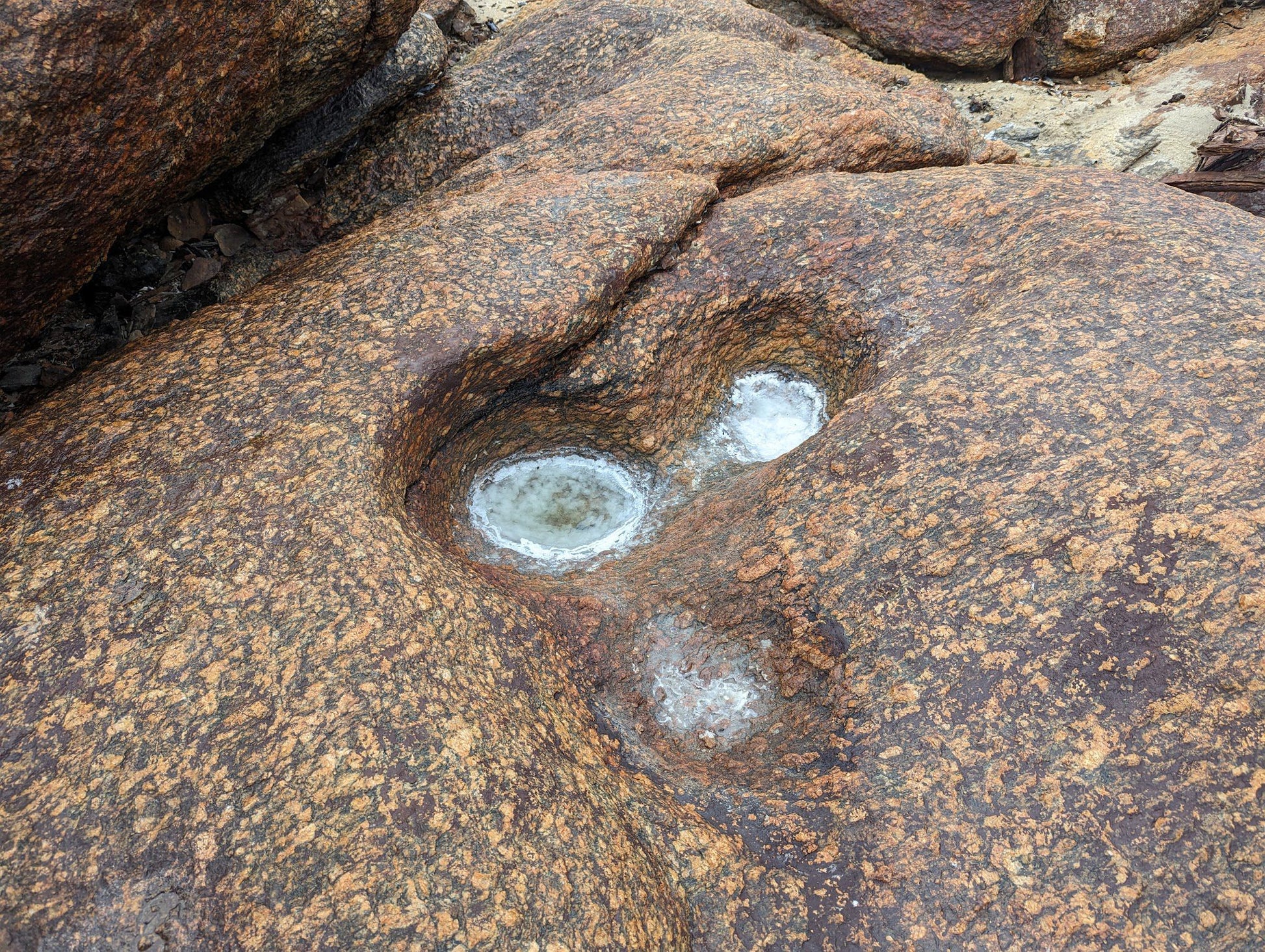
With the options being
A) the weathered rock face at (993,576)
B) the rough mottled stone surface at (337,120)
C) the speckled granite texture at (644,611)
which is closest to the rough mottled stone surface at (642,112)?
Answer: the rough mottled stone surface at (337,120)

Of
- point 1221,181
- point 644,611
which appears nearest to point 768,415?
point 644,611

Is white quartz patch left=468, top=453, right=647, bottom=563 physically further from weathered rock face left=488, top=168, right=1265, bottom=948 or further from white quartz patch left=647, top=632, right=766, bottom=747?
white quartz patch left=647, top=632, right=766, bottom=747

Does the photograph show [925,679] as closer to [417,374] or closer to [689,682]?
[689,682]

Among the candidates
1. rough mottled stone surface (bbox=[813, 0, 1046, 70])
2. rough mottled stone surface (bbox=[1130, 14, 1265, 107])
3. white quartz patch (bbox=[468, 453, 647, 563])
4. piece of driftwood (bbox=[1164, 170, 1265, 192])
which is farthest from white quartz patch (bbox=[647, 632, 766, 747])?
rough mottled stone surface (bbox=[813, 0, 1046, 70])

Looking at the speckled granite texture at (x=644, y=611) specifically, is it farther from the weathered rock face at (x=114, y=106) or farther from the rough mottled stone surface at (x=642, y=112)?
the rough mottled stone surface at (x=642, y=112)

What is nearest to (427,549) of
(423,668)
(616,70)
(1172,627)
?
(423,668)

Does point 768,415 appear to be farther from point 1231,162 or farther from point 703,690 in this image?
point 1231,162
